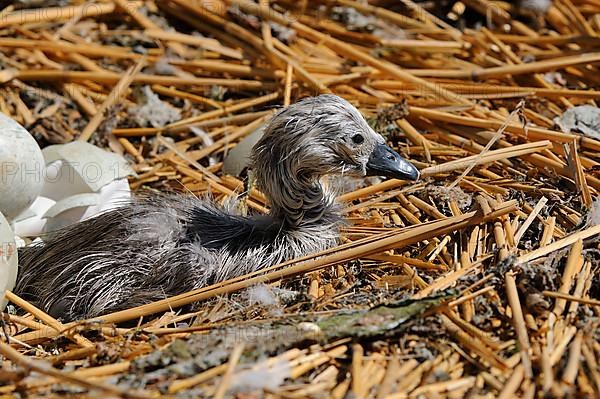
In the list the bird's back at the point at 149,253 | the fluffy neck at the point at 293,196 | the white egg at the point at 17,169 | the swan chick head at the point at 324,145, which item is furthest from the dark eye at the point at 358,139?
the white egg at the point at 17,169

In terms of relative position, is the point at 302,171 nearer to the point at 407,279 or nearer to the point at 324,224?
the point at 324,224

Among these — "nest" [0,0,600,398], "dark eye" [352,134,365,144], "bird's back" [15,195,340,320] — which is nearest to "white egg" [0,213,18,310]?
"nest" [0,0,600,398]

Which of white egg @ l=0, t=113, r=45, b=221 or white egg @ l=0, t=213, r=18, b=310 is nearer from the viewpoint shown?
white egg @ l=0, t=213, r=18, b=310

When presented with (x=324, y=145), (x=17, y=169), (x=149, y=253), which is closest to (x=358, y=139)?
(x=324, y=145)

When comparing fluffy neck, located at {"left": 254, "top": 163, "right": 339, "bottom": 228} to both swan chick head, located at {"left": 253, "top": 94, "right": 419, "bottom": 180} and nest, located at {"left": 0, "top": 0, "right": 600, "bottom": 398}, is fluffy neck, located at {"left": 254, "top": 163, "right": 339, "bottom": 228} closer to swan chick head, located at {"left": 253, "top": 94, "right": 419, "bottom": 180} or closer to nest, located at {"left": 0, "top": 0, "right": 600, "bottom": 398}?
swan chick head, located at {"left": 253, "top": 94, "right": 419, "bottom": 180}

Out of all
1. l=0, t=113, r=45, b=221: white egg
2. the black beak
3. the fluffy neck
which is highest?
the black beak

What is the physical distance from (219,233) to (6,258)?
29.9 inches

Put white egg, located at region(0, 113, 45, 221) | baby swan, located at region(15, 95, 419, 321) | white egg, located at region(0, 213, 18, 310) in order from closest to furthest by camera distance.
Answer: white egg, located at region(0, 213, 18, 310), baby swan, located at region(15, 95, 419, 321), white egg, located at region(0, 113, 45, 221)

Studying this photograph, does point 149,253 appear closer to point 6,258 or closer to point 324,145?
point 6,258

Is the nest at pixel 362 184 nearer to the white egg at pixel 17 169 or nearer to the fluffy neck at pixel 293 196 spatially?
the fluffy neck at pixel 293 196

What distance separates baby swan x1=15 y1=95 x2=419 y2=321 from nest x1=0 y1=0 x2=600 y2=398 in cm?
15

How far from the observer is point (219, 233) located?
337 cm

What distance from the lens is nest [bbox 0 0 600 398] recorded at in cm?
254

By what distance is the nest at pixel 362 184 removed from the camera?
2.54m
